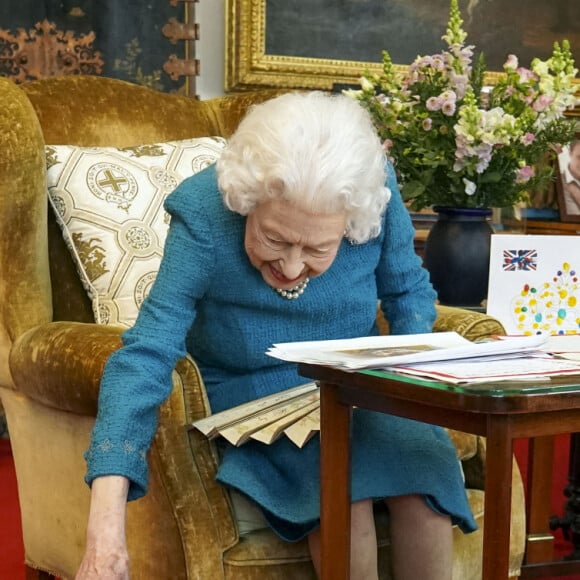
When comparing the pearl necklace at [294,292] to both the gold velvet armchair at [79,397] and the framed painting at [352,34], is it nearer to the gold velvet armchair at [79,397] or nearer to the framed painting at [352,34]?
the gold velvet armchair at [79,397]

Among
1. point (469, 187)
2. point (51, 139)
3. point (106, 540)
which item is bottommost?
point (106, 540)

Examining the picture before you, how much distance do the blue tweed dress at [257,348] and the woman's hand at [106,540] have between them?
0.04 meters

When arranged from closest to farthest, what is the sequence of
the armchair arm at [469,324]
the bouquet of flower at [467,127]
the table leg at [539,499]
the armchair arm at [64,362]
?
the armchair arm at [64,362] → the armchair arm at [469,324] → the bouquet of flower at [467,127] → the table leg at [539,499]

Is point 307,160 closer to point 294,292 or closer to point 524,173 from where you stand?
point 294,292

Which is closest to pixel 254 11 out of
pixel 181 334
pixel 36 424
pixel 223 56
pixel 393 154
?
pixel 223 56

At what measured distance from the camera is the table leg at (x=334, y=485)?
1.48 metres

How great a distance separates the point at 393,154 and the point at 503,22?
2.10 meters

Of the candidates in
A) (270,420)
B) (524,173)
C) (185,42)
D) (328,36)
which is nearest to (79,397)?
(270,420)

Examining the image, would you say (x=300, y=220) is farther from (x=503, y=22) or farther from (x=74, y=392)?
(x=503, y=22)

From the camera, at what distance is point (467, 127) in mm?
2443

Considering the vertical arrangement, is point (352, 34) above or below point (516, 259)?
above

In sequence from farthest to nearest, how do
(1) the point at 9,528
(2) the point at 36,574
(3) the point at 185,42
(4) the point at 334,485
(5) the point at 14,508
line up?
(3) the point at 185,42 → (5) the point at 14,508 → (1) the point at 9,528 → (2) the point at 36,574 → (4) the point at 334,485

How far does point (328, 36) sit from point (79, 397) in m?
2.65

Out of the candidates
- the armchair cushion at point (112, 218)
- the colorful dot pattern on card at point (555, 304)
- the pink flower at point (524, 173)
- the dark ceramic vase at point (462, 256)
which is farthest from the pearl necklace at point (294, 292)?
the pink flower at point (524, 173)
